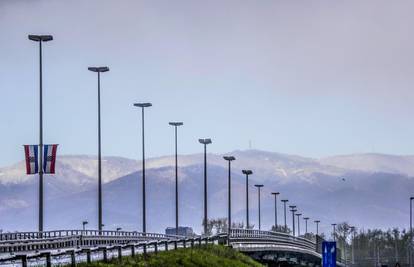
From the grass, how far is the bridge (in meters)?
0.48

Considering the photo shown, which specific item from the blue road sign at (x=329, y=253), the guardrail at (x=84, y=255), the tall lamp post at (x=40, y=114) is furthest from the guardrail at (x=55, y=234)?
the blue road sign at (x=329, y=253)

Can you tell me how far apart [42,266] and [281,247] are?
85.0 metres

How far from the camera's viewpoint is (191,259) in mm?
73125

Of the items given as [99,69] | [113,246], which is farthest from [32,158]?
[113,246]

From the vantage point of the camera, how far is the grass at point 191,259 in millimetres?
59350

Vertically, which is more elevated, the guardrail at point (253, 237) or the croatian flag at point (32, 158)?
the croatian flag at point (32, 158)

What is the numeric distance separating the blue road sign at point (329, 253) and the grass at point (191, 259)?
341 inches

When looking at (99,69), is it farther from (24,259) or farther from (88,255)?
(24,259)

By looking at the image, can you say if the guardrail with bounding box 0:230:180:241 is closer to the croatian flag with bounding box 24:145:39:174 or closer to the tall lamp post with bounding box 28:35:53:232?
the tall lamp post with bounding box 28:35:53:232

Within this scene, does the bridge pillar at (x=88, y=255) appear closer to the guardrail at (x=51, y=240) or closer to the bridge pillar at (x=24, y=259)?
the bridge pillar at (x=24, y=259)

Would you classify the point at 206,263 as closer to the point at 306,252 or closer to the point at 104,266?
the point at 104,266

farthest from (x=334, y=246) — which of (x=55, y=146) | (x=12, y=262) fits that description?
(x=55, y=146)

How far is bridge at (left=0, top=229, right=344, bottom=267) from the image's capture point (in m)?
49.9

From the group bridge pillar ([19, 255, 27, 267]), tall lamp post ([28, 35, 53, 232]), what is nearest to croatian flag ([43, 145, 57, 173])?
tall lamp post ([28, 35, 53, 232])
